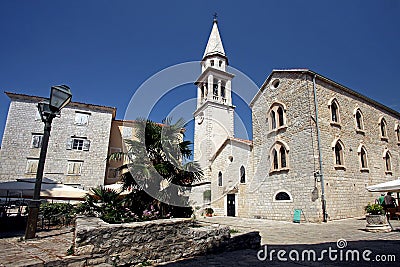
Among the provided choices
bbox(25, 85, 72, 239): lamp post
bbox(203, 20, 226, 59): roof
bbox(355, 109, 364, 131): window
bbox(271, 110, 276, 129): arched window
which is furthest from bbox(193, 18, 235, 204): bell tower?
bbox(25, 85, 72, 239): lamp post

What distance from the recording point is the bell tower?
83.8 feet

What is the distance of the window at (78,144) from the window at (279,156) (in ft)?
57.2

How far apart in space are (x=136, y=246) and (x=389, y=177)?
19761mm

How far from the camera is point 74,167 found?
70.4 feet

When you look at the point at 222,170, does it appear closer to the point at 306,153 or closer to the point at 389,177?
the point at 306,153

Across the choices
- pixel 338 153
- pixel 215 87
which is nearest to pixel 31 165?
pixel 215 87

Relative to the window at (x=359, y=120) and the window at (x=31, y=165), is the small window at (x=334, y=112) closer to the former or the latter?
the window at (x=359, y=120)

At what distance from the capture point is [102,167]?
22.1 metres

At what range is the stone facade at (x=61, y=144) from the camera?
20420 millimetres

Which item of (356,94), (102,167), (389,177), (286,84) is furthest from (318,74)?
(102,167)

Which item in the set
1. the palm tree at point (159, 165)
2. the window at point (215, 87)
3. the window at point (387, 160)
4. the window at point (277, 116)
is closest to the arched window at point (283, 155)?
the window at point (277, 116)

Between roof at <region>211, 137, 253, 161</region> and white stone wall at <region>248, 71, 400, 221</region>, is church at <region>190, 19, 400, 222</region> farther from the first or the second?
roof at <region>211, 137, 253, 161</region>

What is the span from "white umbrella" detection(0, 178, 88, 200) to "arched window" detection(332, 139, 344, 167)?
45.9 feet

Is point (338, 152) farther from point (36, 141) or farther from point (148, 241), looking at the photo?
point (36, 141)
